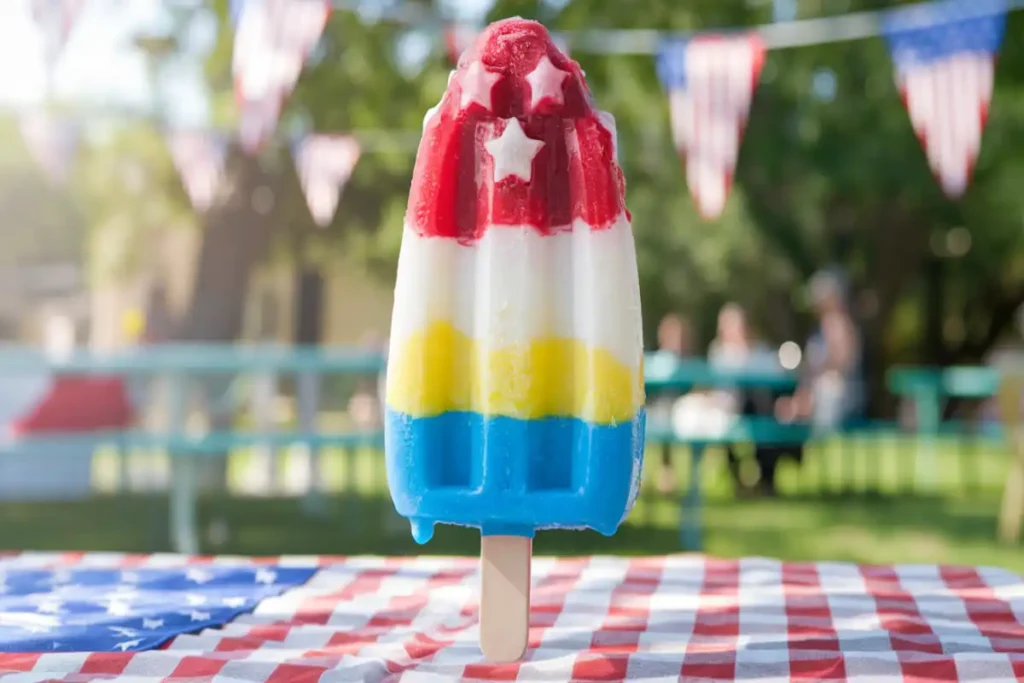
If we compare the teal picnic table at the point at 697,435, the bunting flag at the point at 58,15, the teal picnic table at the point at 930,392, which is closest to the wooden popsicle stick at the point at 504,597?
the teal picnic table at the point at 697,435

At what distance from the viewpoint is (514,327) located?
2258 millimetres

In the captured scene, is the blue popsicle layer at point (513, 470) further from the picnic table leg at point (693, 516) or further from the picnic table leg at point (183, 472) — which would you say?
the picnic table leg at point (693, 516)

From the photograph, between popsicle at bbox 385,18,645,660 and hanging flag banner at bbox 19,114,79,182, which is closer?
popsicle at bbox 385,18,645,660

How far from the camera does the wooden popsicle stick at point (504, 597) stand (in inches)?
89.0

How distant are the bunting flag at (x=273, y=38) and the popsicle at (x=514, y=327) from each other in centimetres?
516

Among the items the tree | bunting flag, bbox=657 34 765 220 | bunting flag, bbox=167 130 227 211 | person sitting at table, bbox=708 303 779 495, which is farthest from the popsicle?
bunting flag, bbox=167 130 227 211

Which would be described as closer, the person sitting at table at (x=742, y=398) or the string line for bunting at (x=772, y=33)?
the string line for bunting at (x=772, y=33)

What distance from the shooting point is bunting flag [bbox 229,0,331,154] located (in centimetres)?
726

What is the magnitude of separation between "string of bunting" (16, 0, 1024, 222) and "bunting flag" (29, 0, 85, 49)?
0.10ft

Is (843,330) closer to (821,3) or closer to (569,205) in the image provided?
(821,3)

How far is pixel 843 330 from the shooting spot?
34.3 feet

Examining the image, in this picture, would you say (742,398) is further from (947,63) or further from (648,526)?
(947,63)

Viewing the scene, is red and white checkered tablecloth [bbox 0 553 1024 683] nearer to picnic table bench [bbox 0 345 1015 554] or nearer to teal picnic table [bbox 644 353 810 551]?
picnic table bench [bbox 0 345 1015 554]

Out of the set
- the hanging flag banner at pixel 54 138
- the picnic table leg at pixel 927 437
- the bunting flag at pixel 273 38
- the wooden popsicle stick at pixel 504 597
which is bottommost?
the picnic table leg at pixel 927 437
